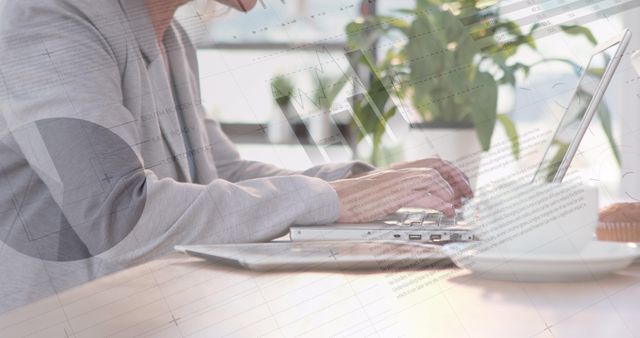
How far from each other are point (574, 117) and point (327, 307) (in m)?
0.17

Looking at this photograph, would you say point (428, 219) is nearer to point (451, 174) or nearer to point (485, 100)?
point (451, 174)

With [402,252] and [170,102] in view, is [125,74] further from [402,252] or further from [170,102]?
[402,252]

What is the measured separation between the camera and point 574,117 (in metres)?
0.39

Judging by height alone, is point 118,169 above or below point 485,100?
above

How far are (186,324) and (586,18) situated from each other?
0.27 metres

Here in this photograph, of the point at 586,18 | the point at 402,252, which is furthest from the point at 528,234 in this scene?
the point at 586,18

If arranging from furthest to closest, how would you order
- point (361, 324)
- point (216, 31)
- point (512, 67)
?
point (512, 67)
point (216, 31)
point (361, 324)

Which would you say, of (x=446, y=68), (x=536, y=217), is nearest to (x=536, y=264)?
(x=536, y=217)

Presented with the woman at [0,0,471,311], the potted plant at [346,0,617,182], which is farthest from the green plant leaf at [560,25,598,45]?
the woman at [0,0,471,311]

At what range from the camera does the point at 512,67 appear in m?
0.49

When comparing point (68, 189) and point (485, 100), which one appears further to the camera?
point (485, 100)

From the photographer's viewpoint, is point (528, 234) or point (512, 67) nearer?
point (528, 234)

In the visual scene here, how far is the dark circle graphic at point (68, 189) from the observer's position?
351 mm

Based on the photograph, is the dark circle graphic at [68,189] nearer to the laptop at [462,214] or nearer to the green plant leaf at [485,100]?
the laptop at [462,214]
